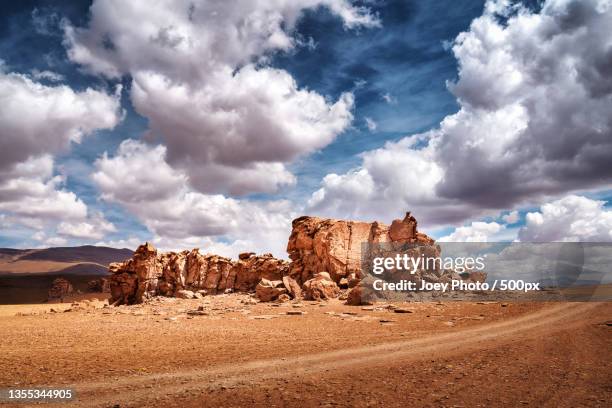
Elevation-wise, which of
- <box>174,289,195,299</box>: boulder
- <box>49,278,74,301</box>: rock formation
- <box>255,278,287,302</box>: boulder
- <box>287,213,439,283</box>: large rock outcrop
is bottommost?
<box>49,278,74,301</box>: rock formation

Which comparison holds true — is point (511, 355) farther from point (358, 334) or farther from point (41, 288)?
point (41, 288)

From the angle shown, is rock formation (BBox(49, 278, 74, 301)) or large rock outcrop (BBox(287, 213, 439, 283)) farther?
rock formation (BBox(49, 278, 74, 301))

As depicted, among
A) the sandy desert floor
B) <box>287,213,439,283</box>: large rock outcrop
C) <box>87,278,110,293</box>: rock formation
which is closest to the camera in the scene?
the sandy desert floor

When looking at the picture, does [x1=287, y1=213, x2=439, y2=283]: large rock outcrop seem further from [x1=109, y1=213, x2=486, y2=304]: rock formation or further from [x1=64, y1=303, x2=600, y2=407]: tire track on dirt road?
[x1=64, y1=303, x2=600, y2=407]: tire track on dirt road

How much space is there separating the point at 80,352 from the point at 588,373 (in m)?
16.7

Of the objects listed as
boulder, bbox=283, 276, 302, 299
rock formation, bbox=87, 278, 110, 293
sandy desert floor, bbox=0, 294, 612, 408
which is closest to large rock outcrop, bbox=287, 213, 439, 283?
boulder, bbox=283, 276, 302, 299

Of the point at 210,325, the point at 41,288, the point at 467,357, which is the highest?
the point at 467,357

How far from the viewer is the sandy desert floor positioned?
336 inches

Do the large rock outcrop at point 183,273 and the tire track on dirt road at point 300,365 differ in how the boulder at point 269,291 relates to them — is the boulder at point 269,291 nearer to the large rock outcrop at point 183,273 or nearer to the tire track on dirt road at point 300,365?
the large rock outcrop at point 183,273

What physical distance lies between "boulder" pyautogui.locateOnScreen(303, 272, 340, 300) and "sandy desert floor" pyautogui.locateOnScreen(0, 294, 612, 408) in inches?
413

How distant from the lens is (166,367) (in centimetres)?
1165

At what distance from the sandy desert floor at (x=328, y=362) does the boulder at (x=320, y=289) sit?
10494 millimetres

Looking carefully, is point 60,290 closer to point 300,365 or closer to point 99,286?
point 99,286

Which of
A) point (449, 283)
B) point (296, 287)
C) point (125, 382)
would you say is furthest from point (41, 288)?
point (125, 382)
